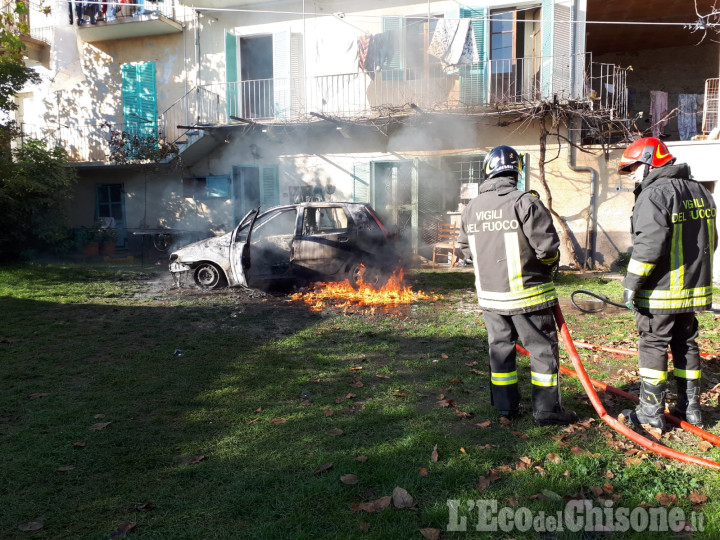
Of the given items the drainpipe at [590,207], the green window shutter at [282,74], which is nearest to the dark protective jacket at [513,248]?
the drainpipe at [590,207]

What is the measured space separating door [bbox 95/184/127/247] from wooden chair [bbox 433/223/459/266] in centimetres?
995

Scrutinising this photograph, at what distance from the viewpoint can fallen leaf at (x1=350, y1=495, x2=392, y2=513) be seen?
2.76 meters

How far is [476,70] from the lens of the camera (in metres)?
13.5

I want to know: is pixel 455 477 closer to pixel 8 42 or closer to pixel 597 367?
pixel 597 367

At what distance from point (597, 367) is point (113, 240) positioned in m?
14.6

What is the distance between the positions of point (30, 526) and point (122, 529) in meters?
0.47

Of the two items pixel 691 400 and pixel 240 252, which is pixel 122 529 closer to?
pixel 691 400

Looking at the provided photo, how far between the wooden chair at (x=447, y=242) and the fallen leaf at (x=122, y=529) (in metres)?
11.6

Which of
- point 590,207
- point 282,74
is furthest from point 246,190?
point 590,207

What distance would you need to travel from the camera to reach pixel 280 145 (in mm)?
15328

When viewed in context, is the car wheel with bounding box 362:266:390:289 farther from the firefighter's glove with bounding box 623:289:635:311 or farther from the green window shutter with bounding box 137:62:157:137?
the green window shutter with bounding box 137:62:157:137

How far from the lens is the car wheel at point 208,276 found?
374 inches

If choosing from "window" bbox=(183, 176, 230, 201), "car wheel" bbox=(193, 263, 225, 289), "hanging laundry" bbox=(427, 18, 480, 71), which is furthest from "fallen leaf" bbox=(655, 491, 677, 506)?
"window" bbox=(183, 176, 230, 201)

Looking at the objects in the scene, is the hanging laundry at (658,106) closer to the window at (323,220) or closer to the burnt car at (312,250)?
the burnt car at (312,250)
